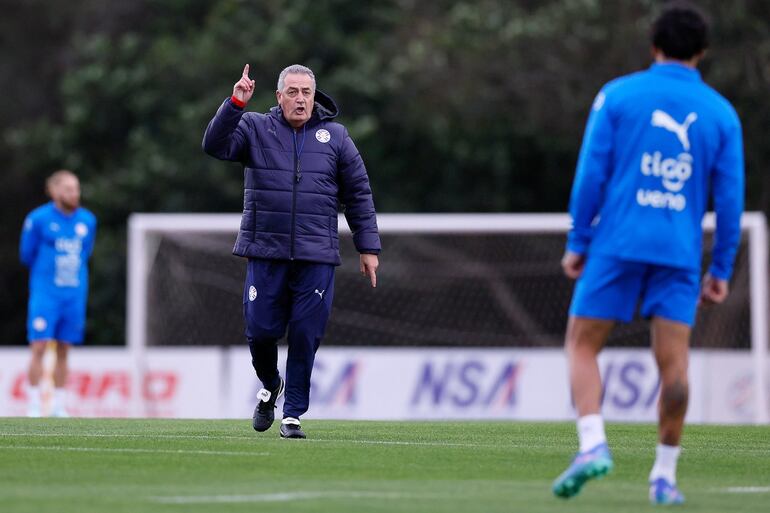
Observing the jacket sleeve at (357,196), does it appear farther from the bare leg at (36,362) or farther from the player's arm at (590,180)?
the bare leg at (36,362)

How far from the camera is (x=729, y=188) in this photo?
700 centimetres

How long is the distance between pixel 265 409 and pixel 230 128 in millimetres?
1794

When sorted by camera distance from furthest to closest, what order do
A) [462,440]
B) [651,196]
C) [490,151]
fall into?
[490,151], [462,440], [651,196]

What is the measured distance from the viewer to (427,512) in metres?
A: 6.37

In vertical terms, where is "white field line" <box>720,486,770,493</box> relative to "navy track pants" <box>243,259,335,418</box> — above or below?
below

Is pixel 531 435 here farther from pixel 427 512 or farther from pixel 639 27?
pixel 639 27

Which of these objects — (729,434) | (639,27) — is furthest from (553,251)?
(729,434)

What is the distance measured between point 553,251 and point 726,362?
3.07 metres

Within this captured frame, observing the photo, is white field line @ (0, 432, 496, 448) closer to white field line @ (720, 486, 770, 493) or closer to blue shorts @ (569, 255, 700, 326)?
white field line @ (720, 486, 770, 493)

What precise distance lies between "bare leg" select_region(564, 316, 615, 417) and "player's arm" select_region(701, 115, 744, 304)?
1.77ft

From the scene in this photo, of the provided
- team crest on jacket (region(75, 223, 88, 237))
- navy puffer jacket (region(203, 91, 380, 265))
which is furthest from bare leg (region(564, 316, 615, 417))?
team crest on jacket (region(75, 223, 88, 237))

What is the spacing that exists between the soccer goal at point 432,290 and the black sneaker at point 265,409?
11.0m

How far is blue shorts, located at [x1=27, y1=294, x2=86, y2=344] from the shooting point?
16.9 meters

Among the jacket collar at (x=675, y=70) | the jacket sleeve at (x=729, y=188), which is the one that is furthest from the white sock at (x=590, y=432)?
the jacket collar at (x=675, y=70)
